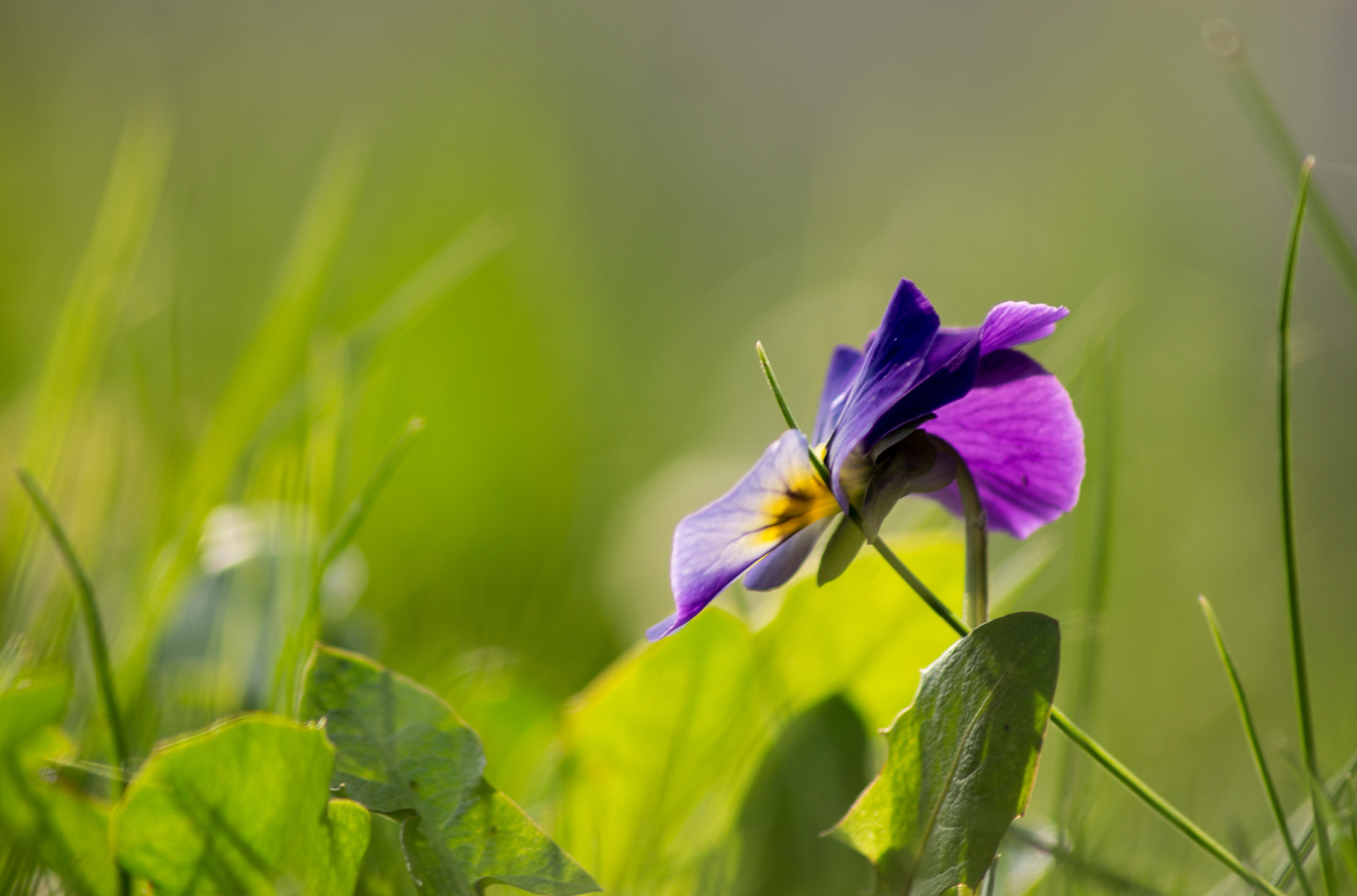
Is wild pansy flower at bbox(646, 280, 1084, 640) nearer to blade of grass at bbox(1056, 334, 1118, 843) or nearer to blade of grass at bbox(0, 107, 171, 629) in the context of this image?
blade of grass at bbox(1056, 334, 1118, 843)

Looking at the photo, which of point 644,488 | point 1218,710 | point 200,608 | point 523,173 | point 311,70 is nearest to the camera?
point 200,608

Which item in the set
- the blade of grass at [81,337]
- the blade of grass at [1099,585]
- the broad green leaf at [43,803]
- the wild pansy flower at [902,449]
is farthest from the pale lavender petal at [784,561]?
the blade of grass at [81,337]

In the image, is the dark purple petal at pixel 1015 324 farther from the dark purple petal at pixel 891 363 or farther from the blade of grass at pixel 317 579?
the blade of grass at pixel 317 579

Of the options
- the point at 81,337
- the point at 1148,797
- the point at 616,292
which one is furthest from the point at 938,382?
the point at 616,292

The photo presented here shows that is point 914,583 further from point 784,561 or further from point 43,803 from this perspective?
point 43,803

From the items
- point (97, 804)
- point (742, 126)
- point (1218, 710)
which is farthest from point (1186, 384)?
point (742, 126)

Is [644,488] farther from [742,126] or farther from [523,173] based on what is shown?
[742,126]
